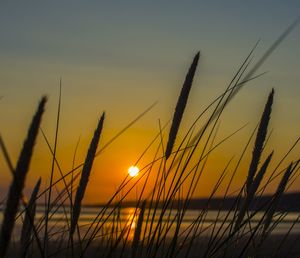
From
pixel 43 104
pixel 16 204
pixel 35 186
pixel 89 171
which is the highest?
pixel 35 186

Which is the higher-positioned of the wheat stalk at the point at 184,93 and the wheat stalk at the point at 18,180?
the wheat stalk at the point at 184,93

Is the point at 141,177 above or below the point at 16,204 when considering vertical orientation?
above

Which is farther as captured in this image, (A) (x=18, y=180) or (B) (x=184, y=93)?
(B) (x=184, y=93)

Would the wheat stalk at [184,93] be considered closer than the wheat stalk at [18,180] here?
No

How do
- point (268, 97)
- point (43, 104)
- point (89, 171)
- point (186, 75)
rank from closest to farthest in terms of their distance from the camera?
point (43, 104)
point (89, 171)
point (186, 75)
point (268, 97)

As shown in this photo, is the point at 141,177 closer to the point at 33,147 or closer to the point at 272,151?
the point at 272,151

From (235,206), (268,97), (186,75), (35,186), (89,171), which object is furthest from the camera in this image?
(235,206)

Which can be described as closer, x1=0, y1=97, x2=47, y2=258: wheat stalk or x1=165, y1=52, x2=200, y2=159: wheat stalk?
x1=0, y1=97, x2=47, y2=258: wheat stalk

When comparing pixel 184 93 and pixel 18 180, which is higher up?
pixel 184 93

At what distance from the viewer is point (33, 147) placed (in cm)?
91

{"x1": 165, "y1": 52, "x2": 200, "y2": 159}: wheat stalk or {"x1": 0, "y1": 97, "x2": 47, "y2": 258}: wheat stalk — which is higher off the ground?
{"x1": 165, "y1": 52, "x2": 200, "y2": 159}: wheat stalk

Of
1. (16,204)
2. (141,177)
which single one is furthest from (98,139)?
(141,177)

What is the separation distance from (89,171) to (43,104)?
2.84 ft

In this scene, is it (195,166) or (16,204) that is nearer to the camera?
(16,204)
